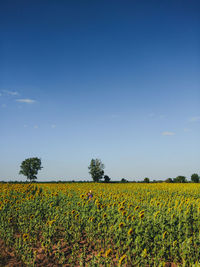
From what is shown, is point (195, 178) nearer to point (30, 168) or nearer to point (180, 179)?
point (180, 179)

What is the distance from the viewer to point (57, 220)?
26.8ft

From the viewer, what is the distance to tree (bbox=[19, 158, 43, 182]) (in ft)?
210

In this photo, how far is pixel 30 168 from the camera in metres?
64.6

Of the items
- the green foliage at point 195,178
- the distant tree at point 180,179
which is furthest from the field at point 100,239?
the green foliage at point 195,178

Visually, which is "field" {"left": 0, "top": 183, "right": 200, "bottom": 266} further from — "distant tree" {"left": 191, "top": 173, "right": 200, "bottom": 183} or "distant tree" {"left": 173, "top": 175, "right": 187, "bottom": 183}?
"distant tree" {"left": 191, "top": 173, "right": 200, "bottom": 183}

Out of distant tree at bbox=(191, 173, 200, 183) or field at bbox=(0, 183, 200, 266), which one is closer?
field at bbox=(0, 183, 200, 266)

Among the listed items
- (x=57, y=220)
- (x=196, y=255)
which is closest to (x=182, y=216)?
(x=196, y=255)

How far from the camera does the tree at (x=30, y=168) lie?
63.9 m

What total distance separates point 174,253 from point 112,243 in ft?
6.39

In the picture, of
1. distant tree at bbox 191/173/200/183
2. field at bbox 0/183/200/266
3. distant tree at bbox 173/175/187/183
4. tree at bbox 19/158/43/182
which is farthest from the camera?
A: tree at bbox 19/158/43/182

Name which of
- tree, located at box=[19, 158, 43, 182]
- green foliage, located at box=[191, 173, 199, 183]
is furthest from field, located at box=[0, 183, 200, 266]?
tree, located at box=[19, 158, 43, 182]

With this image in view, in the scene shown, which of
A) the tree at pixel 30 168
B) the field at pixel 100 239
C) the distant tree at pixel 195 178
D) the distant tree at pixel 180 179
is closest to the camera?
the field at pixel 100 239

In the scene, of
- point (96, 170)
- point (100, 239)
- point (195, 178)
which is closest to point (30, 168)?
point (96, 170)

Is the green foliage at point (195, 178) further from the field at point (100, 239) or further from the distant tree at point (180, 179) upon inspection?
the field at point (100, 239)
